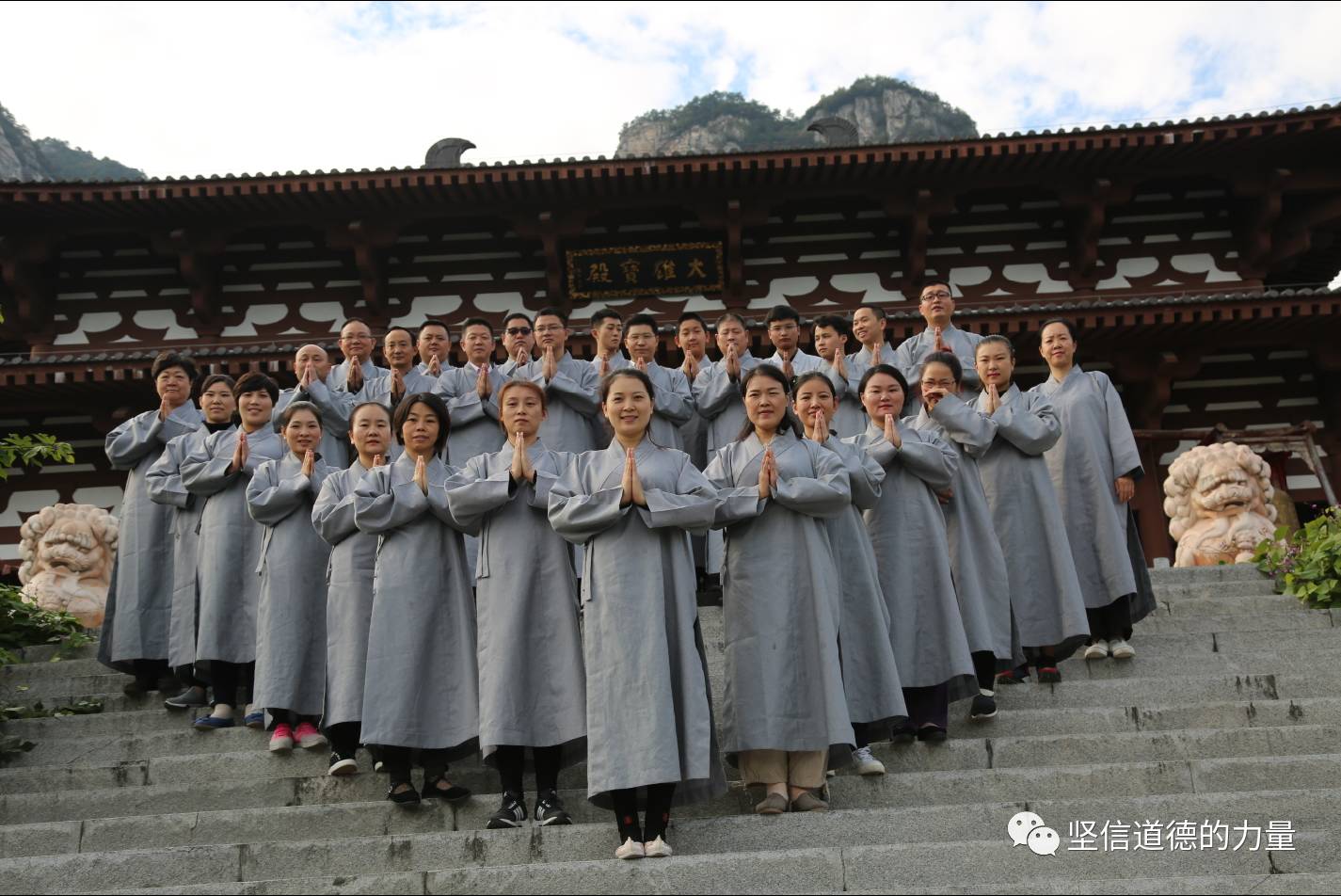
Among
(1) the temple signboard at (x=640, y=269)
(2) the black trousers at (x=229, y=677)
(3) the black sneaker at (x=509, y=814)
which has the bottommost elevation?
(3) the black sneaker at (x=509, y=814)

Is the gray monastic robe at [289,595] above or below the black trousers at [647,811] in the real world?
above

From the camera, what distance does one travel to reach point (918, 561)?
5586 mm

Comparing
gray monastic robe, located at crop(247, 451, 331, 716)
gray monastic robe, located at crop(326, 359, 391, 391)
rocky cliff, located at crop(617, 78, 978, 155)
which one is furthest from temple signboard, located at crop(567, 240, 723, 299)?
rocky cliff, located at crop(617, 78, 978, 155)

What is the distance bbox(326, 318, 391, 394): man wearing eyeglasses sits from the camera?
7582 mm

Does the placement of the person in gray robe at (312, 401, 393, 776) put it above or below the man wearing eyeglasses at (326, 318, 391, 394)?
below

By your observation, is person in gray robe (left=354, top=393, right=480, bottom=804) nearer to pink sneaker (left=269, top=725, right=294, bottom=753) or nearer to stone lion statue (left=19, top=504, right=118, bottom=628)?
pink sneaker (left=269, top=725, right=294, bottom=753)

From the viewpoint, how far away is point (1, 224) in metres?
11.7

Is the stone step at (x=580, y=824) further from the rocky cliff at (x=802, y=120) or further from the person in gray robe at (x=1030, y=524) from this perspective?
the rocky cliff at (x=802, y=120)

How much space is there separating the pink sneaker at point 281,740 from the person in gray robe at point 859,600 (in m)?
2.45

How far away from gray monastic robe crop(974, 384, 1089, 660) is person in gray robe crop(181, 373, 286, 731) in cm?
373

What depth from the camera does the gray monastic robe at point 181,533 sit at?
6258mm

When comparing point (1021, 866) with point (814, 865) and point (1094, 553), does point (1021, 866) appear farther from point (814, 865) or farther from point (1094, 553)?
point (1094, 553)

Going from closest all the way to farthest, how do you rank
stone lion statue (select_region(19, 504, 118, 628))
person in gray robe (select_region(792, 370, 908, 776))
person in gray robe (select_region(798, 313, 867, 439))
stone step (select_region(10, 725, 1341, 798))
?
person in gray robe (select_region(792, 370, 908, 776)) < stone step (select_region(10, 725, 1341, 798)) < person in gray robe (select_region(798, 313, 867, 439)) < stone lion statue (select_region(19, 504, 118, 628))

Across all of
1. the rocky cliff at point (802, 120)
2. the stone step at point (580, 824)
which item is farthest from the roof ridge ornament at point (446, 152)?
the rocky cliff at point (802, 120)
